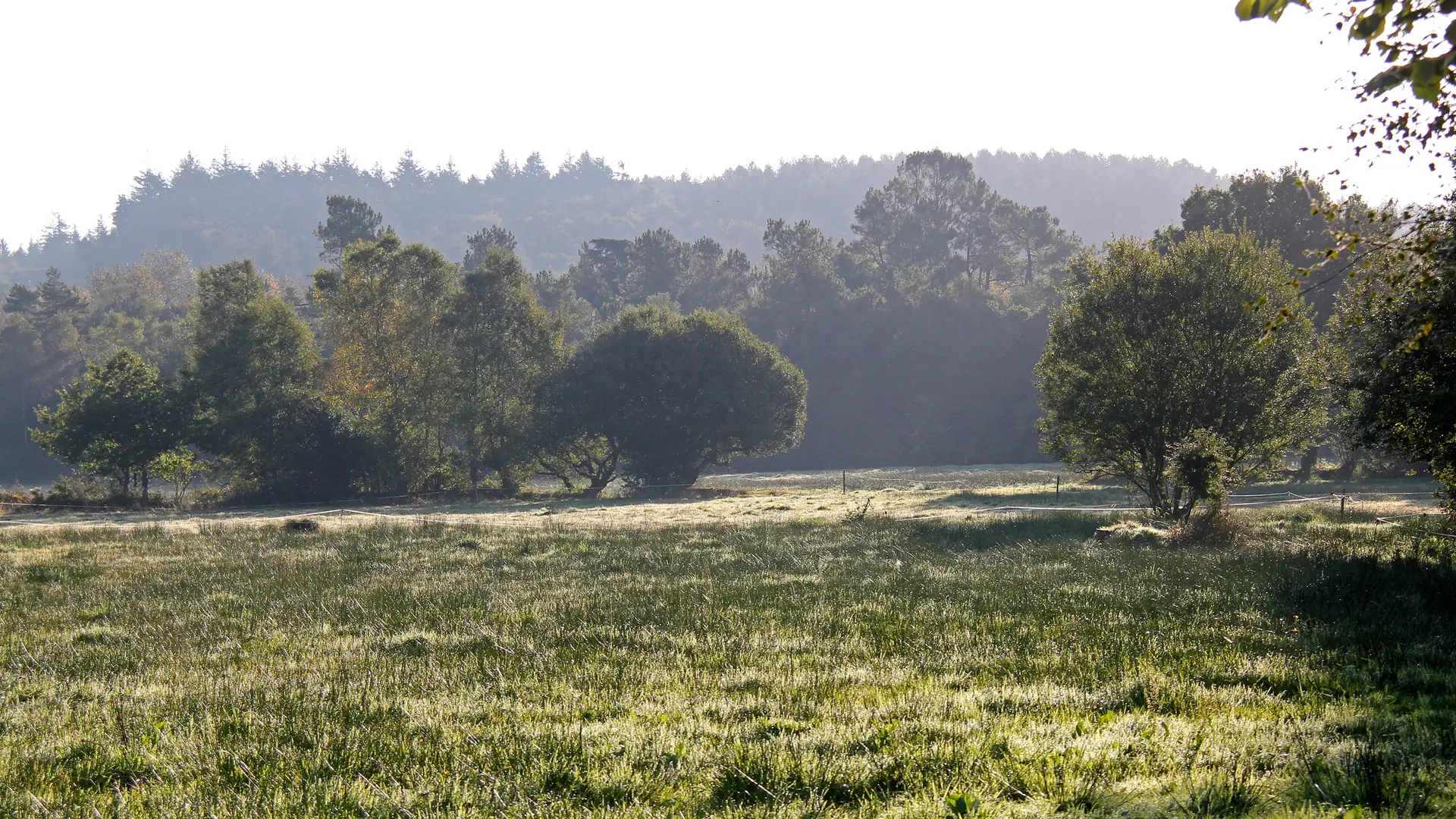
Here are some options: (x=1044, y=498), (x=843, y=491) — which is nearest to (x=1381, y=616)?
(x=1044, y=498)

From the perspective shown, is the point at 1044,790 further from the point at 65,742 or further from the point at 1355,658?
the point at 65,742

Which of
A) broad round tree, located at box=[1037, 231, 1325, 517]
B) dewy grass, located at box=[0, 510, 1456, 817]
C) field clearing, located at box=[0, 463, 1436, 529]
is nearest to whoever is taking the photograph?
dewy grass, located at box=[0, 510, 1456, 817]

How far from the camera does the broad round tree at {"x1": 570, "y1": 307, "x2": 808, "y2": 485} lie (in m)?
73.7

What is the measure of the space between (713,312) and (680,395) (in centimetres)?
4604

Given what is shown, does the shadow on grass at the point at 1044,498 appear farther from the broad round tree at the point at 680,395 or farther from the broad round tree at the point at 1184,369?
the broad round tree at the point at 680,395

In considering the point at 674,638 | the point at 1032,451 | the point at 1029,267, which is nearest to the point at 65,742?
the point at 674,638

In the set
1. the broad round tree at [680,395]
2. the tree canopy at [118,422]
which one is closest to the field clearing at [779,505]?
the broad round tree at [680,395]

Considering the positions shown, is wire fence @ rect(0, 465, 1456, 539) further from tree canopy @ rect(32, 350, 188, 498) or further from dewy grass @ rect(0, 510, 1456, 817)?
dewy grass @ rect(0, 510, 1456, 817)

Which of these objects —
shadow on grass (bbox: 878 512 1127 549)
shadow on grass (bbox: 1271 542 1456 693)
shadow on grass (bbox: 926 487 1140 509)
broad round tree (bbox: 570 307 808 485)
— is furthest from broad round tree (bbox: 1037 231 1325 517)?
broad round tree (bbox: 570 307 808 485)

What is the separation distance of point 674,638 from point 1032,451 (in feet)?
308

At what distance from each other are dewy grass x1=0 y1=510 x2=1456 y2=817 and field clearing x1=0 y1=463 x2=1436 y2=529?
58.6 feet

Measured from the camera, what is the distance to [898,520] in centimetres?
3503

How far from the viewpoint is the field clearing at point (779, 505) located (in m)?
39.5

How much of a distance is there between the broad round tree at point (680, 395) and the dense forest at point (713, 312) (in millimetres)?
2250
